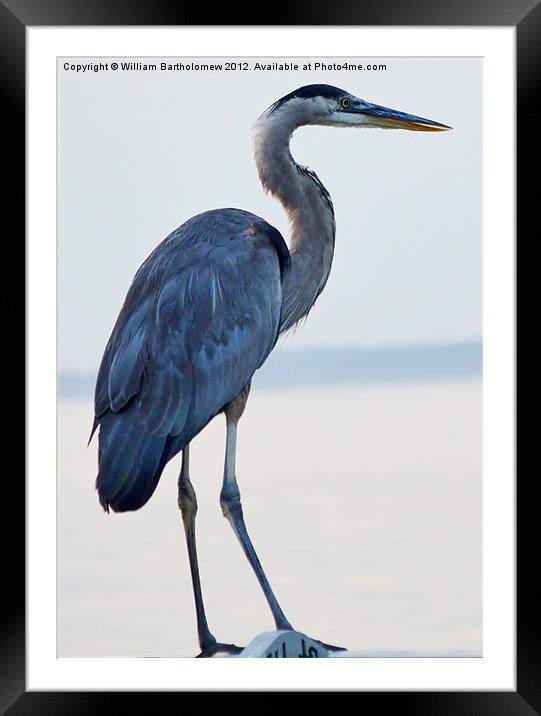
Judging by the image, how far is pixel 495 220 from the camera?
13.0ft

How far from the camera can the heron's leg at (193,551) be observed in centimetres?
399

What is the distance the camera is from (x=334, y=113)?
4129 millimetres

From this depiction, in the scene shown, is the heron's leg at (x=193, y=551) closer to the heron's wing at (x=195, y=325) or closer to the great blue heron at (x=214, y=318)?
the great blue heron at (x=214, y=318)

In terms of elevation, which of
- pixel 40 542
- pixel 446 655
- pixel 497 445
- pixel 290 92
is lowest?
pixel 446 655

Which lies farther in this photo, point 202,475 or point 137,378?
point 202,475

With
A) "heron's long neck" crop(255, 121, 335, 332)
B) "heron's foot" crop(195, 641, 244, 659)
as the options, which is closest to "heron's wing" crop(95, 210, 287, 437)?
"heron's long neck" crop(255, 121, 335, 332)

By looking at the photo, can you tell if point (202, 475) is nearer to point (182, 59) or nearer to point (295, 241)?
point (295, 241)

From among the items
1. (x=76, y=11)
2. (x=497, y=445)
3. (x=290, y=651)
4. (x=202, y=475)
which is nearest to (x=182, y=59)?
(x=76, y=11)

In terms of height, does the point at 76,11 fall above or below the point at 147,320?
above

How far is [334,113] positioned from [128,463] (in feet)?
4.79

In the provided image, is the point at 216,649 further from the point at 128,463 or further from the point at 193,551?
the point at 128,463

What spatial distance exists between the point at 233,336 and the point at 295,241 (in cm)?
47

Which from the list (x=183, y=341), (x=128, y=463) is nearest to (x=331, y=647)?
(x=128, y=463)

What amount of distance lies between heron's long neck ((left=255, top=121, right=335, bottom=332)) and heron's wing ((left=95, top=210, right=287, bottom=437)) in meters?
0.11
